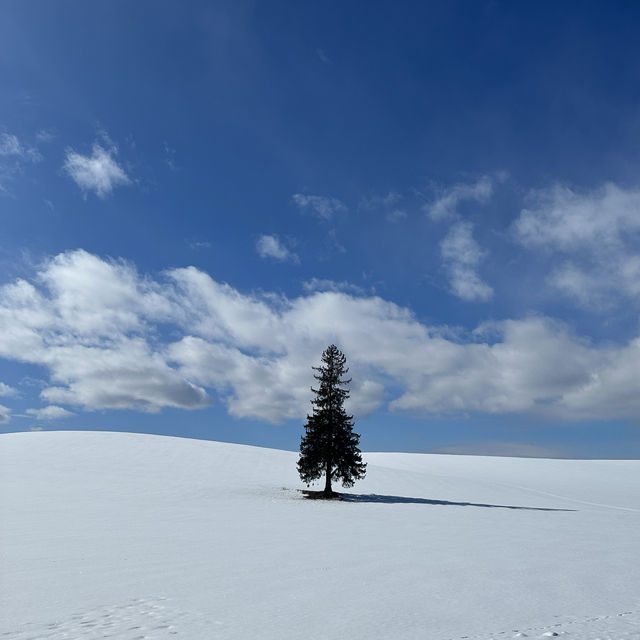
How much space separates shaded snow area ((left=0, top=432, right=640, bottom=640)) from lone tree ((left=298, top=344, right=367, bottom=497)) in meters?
2.27

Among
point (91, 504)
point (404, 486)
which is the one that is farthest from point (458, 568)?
point (404, 486)

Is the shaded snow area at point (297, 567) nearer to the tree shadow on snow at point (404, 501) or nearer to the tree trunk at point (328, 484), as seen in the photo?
the tree shadow on snow at point (404, 501)

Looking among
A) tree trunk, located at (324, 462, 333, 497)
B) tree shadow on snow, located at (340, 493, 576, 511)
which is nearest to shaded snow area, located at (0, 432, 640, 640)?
tree shadow on snow, located at (340, 493, 576, 511)

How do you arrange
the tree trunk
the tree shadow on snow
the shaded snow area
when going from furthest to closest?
the tree trunk < the tree shadow on snow < the shaded snow area

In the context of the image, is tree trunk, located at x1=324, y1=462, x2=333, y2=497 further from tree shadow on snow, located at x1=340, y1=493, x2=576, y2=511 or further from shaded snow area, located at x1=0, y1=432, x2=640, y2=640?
shaded snow area, located at x1=0, y1=432, x2=640, y2=640

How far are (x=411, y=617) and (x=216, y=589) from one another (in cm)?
401

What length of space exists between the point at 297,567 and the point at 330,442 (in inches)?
927

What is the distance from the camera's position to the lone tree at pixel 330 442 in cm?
3509

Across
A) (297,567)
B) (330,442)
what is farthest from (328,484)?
(297,567)

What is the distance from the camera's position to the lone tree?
115 ft

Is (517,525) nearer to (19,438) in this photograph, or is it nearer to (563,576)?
(563,576)

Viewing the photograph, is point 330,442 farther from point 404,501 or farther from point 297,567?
point 297,567

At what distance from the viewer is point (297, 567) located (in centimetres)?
1215

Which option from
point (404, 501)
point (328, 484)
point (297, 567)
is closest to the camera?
point (297, 567)
